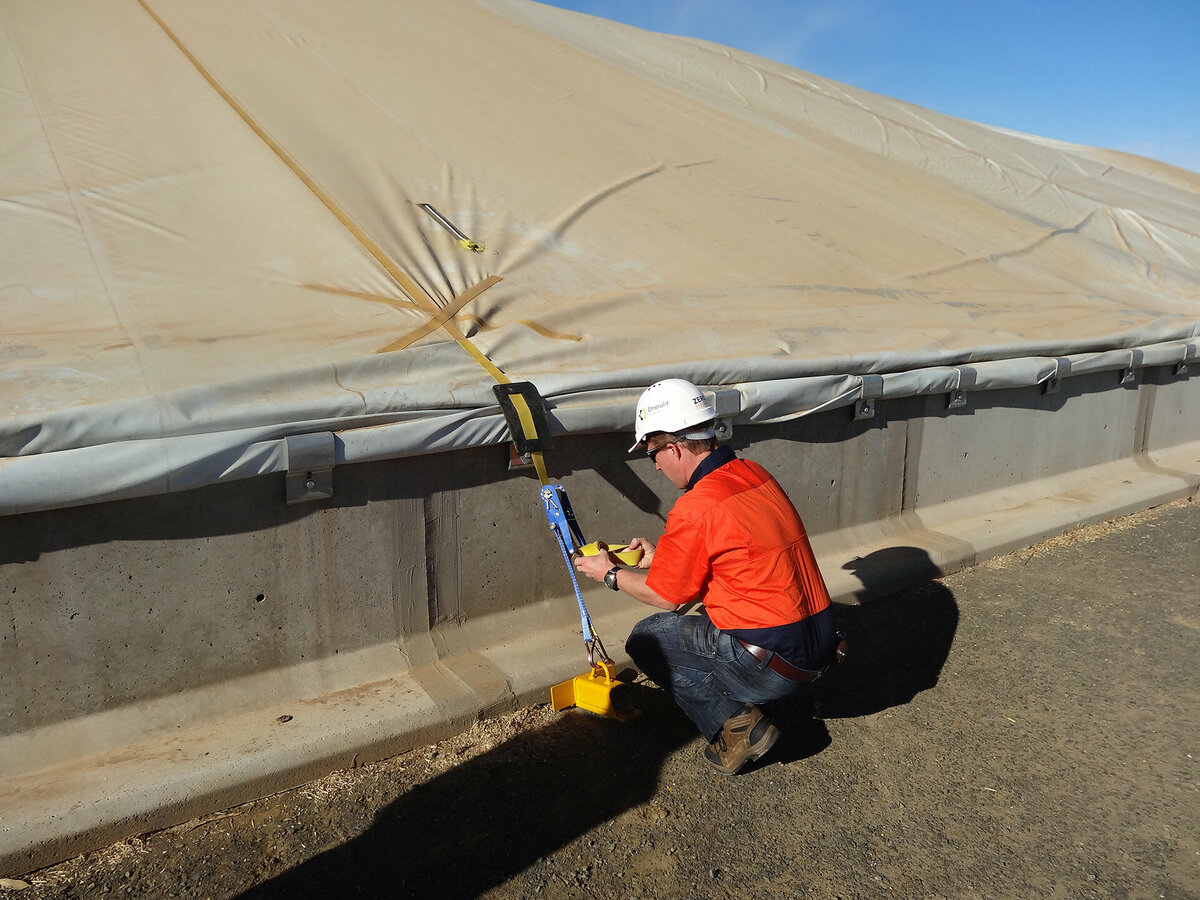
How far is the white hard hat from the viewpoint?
294 centimetres

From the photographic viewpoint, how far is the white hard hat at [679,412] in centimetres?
294

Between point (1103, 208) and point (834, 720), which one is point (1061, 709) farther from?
point (1103, 208)

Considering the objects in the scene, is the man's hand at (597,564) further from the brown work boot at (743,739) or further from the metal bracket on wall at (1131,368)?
the metal bracket on wall at (1131,368)

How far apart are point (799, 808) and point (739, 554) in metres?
0.86

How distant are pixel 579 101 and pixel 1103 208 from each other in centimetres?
595

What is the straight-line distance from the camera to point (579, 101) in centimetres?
728

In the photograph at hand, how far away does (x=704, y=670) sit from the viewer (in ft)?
10.1

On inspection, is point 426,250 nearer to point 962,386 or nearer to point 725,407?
point 725,407

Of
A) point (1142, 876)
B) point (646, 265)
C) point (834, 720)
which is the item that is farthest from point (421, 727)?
point (646, 265)

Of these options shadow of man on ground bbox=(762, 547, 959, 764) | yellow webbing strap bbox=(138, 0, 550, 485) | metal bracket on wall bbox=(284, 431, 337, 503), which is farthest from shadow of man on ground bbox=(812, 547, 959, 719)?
metal bracket on wall bbox=(284, 431, 337, 503)

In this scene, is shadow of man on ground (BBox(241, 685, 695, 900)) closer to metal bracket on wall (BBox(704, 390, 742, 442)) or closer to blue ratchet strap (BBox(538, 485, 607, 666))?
blue ratchet strap (BBox(538, 485, 607, 666))

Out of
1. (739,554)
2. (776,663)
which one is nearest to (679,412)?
(739,554)

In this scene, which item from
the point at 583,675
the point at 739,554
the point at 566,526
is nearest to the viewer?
the point at 739,554

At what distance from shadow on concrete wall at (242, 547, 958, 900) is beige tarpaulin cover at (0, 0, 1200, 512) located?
3.82 ft
